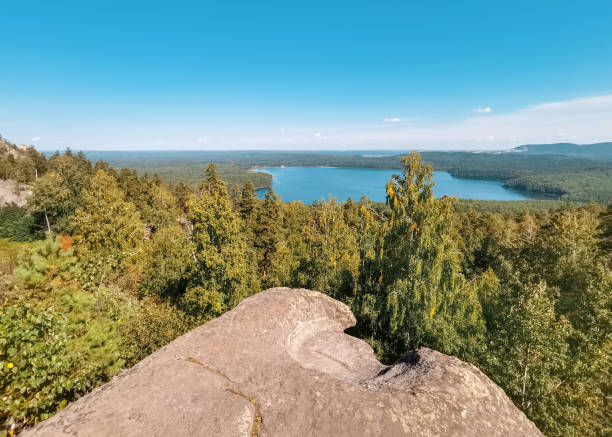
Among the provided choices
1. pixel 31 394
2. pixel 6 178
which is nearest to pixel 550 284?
pixel 31 394

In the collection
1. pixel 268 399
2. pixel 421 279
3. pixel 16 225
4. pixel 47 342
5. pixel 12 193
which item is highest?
pixel 47 342

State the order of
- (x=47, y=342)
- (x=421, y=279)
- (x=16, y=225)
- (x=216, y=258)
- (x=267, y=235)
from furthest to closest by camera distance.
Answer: (x=16, y=225) → (x=267, y=235) → (x=216, y=258) → (x=421, y=279) → (x=47, y=342)

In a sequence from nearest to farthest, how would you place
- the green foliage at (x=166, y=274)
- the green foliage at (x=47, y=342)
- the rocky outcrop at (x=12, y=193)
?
the green foliage at (x=47, y=342) → the green foliage at (x=166, y=274) → the rocky outcrop at (x=12, y=193)

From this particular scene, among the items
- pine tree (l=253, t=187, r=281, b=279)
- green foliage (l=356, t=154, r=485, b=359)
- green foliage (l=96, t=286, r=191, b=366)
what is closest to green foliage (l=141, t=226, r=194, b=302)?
green foliage (l=96, t=286, r=191, b=366)

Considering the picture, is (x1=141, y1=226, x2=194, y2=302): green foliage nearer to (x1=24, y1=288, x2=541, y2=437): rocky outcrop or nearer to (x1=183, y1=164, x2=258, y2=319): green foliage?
(x1=183, y1=164, x2=258, y2=319): green foliage

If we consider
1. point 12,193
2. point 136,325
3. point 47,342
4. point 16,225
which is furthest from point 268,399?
point 12,193

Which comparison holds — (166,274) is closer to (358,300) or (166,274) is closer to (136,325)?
(136,325)

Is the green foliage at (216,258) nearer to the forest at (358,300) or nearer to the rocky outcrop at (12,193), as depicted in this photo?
the forest at (358,300)

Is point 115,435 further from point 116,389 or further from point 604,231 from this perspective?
point 604,231

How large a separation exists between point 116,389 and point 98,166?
74673 millimetres

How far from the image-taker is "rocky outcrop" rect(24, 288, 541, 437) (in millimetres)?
4805

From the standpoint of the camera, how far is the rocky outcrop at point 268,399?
480 centimetres

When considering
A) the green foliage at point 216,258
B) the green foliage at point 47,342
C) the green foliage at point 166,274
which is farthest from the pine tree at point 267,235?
the green foliage at point 47,342

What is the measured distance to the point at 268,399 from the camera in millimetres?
5594
